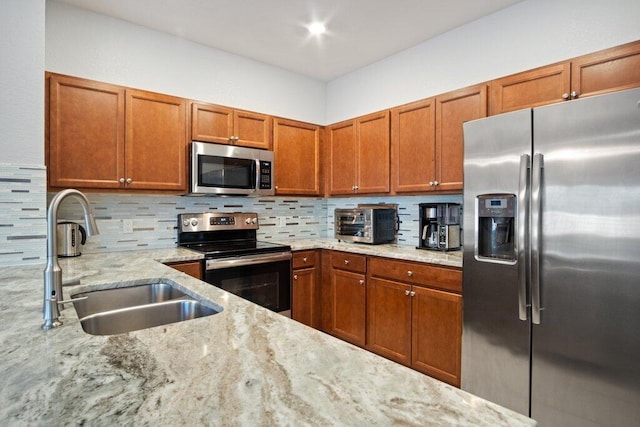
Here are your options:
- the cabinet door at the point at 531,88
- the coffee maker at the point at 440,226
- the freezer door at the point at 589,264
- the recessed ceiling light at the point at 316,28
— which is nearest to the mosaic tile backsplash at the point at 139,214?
the coffee maker at the point at 440,226

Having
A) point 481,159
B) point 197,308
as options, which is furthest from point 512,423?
point 481,159

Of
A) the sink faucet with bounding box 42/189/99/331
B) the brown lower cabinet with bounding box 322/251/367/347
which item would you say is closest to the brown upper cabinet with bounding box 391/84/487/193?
the brown lower cabinet with bounding box 322/251/367/347

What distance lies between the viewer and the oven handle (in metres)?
2.55

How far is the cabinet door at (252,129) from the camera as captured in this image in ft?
10.00

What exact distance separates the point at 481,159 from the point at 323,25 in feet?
5.10

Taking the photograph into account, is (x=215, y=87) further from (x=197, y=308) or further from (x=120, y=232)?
(x=197, y=308)

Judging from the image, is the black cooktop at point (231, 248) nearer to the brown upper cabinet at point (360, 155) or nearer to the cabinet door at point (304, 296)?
the cabinet door at point (304, 296)

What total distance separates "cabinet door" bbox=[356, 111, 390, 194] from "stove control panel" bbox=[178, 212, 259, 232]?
3.48ft

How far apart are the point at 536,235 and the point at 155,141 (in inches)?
99.6

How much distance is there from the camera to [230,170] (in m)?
2.89

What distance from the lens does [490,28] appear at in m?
2.48

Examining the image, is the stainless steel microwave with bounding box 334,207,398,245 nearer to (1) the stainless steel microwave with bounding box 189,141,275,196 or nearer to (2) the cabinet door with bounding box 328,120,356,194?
(2) the cabinet door with bounding box 328,120,356,194

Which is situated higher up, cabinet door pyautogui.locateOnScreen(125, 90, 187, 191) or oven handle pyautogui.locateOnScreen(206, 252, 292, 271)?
cabinet door pyautogui.locateOnScreen(125, 90, 187, 191)

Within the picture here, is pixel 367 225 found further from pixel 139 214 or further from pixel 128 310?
pixel 128 310
